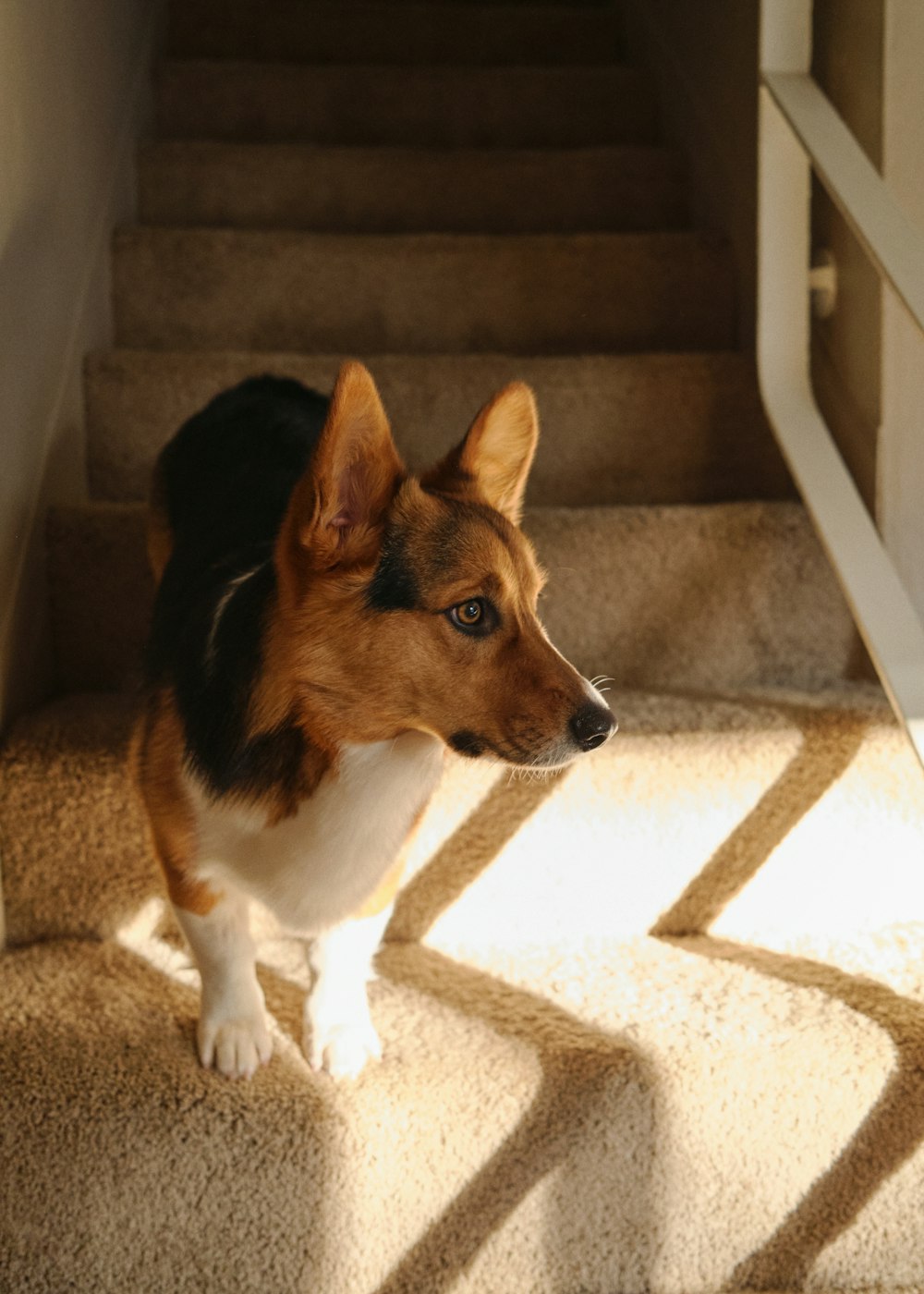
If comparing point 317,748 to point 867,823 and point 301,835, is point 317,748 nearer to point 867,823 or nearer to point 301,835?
point 301,835

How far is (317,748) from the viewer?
1221mm

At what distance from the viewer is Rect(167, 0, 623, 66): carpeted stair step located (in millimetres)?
3322

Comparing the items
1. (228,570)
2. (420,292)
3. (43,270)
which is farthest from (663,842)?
(420,292)

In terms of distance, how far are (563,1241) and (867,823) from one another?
27.7 inches

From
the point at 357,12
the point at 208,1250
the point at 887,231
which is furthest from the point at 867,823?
the point at 357,12

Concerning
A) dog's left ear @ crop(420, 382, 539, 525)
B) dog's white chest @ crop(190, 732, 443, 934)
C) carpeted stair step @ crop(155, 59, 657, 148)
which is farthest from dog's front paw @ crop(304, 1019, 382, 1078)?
carpeted stair step @ crop(155, 59, 657, 148)

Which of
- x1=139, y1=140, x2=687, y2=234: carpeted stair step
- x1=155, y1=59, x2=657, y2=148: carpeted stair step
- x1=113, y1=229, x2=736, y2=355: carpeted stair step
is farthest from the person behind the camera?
x1=155, y1=59, x2=657, y2=148: carpeted stair step

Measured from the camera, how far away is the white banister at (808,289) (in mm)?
1420

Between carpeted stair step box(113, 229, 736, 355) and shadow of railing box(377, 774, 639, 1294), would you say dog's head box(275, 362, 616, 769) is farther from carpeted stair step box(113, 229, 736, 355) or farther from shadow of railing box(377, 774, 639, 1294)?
carpeted stair step box(113, 229, 736, 355)

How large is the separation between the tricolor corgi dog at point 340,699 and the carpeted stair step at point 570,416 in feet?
2.67

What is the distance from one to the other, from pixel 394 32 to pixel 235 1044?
3089mm

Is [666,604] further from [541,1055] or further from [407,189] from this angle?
[407,189]

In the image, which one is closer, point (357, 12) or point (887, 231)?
point (887, 231)

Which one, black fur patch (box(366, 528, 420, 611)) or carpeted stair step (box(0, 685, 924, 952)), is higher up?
black fur patch (box(366, 528, 420, 611))
